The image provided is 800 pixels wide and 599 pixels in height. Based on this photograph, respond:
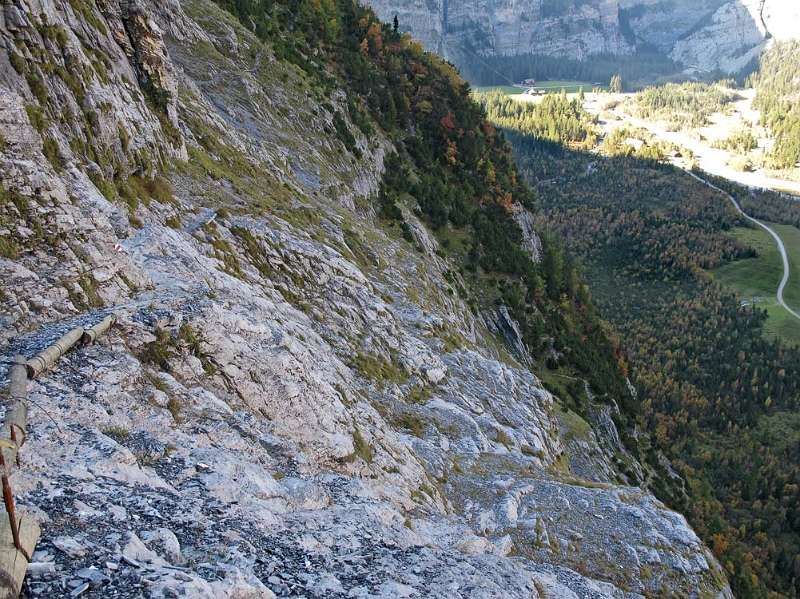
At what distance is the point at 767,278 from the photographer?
501ft

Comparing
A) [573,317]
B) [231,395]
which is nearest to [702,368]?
[573,317]

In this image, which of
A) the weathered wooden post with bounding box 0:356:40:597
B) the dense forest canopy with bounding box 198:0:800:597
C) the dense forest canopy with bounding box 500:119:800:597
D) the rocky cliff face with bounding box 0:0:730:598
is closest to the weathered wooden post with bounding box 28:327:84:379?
the rocky cliff face with bounding box 0:0:730:598

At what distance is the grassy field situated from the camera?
426 ft

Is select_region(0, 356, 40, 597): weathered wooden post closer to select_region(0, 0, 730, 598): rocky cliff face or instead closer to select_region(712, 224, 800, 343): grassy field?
select_region(0, 0, 730, 598): rocky cliff face

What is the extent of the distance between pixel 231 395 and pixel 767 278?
17235 centimetres

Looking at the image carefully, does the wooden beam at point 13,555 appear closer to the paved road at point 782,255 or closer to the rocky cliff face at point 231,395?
the rocky cliff face at point 231,395

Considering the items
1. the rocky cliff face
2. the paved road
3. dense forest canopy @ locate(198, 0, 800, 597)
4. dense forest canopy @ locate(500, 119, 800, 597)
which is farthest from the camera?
the paved road

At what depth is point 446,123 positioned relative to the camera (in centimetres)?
7325

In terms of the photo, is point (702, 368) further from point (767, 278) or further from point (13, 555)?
point (13, 555)

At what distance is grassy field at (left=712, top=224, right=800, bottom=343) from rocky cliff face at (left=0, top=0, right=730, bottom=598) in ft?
401

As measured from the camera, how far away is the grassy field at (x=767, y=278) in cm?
12988

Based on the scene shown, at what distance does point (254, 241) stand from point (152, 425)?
1455 centimetres

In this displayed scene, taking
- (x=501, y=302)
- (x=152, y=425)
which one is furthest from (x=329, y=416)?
(x=501, y=302)

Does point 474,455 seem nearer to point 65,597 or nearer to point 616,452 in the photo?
point 65,597
